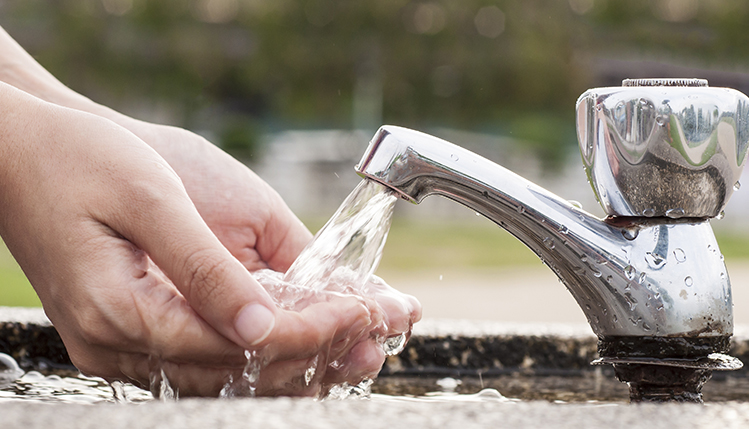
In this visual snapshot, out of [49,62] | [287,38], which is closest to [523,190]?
[287,38]

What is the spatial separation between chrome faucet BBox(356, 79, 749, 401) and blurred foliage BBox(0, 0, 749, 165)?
12.5 meters

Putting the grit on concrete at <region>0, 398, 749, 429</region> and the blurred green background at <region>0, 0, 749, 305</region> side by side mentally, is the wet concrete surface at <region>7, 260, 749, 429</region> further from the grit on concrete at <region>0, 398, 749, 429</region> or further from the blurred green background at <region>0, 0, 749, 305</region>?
the blurred green background at <region>0, 0, 749, 305</region>

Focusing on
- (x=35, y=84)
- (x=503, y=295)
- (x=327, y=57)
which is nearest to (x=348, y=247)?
(x=35, y=84)

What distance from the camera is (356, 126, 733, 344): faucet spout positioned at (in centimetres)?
78

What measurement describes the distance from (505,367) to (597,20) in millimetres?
17408

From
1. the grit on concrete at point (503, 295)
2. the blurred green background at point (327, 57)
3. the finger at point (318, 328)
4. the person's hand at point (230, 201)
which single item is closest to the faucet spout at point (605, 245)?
the finger at point (318, 328)

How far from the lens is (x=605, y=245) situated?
2.61 feet

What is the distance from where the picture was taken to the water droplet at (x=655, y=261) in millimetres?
781

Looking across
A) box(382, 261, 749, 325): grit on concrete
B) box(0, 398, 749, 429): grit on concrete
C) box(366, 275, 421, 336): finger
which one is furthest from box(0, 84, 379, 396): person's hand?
box(382, 261, 749, 325): grit on concrete

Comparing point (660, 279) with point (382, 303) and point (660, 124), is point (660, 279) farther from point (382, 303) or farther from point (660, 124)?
point (382, 303)

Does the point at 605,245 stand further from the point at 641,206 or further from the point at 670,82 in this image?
→ the point at 670,82

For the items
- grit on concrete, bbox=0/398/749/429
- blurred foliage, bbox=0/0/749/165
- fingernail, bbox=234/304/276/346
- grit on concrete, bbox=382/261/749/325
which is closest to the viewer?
grit on concrete, bbox=0/398/749/429

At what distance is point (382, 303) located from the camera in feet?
3.03

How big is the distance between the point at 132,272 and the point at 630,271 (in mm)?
480
